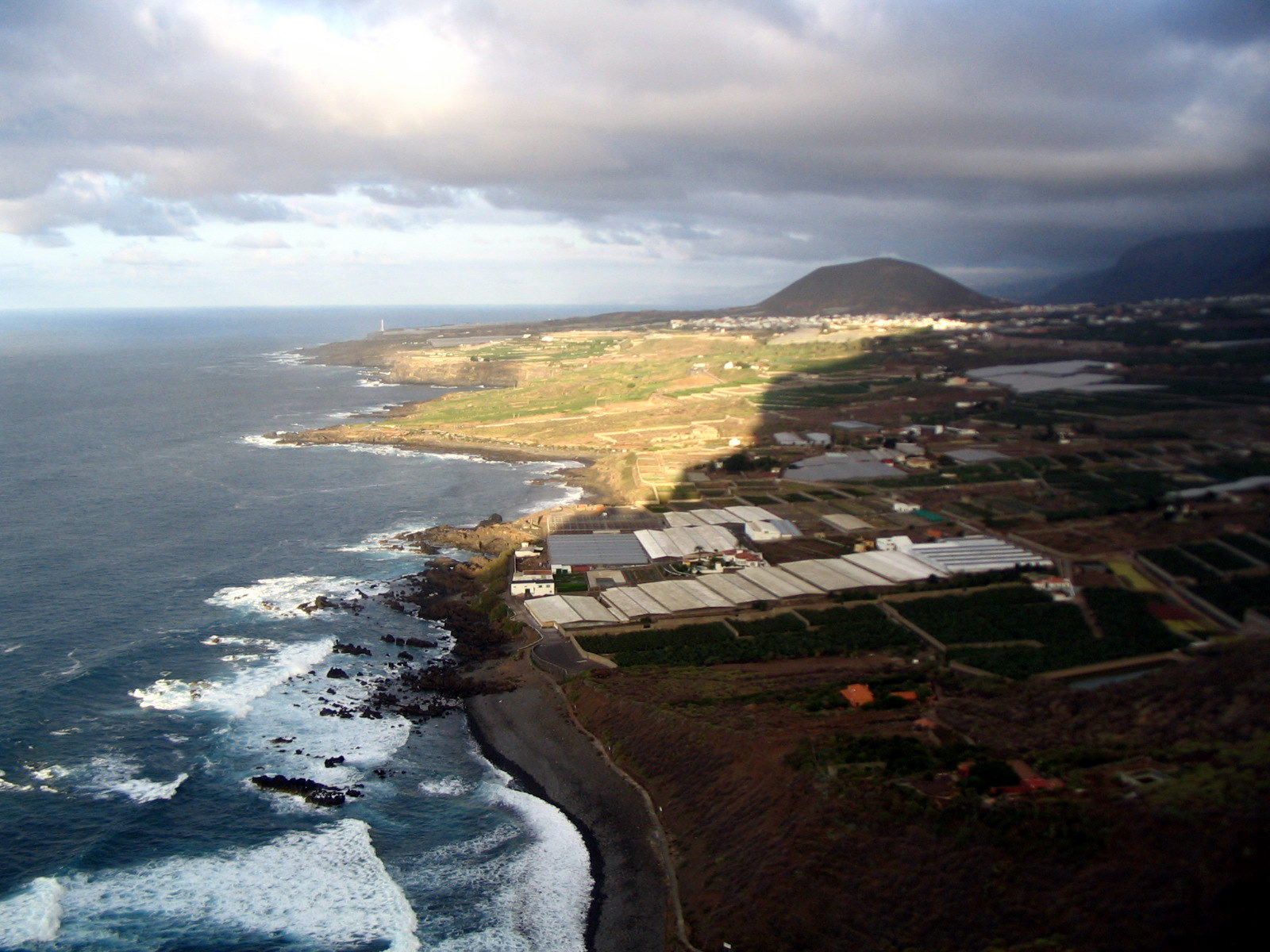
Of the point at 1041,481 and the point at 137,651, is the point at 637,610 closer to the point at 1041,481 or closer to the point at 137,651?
the point at 137,651

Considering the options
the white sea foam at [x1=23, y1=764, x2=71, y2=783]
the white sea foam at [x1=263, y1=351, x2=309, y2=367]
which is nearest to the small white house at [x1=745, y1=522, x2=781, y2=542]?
the white sea foam at [x1=23, y1=764, x2=71, y2=783]

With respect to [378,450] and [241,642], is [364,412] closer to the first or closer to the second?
[378,450]

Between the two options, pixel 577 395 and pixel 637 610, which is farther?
pixel 577 395

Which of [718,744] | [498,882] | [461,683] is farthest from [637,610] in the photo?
[498,882]

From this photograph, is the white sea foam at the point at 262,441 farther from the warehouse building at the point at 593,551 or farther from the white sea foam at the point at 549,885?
the white sea foam at the point at 549,885

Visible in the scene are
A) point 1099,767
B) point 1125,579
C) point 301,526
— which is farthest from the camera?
point 301,526

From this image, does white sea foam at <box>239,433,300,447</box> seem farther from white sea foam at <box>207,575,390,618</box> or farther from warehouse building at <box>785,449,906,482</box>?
warehouse building at <box>785,449,906,482</box>

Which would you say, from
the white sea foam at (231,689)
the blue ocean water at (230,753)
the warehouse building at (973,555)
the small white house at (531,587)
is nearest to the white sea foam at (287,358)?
the blue ocean water at (230,753)
